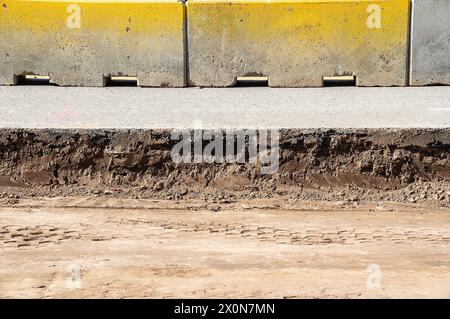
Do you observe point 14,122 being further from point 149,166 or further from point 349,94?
point 349,94

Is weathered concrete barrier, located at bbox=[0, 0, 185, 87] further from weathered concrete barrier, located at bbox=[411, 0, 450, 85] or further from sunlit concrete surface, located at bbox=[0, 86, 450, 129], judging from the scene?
weathered concrete barrier, located at bbox=[411, 0, 450, 85]

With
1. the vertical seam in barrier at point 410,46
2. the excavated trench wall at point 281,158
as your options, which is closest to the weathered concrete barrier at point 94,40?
the vertical seam in barrier at point 410,46

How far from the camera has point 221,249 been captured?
22.1 feet

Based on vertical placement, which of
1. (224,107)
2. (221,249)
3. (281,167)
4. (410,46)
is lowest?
(221,249)

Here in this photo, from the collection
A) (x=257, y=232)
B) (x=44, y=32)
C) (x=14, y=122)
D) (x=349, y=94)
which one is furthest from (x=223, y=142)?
(x=44, y=32)

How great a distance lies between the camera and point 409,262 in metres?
6.39

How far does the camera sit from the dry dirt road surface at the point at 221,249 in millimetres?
5875

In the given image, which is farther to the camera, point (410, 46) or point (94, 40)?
point (94, 40)

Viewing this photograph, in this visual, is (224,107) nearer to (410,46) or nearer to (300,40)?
(300,40)

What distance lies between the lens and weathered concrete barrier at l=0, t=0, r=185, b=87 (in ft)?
36.0

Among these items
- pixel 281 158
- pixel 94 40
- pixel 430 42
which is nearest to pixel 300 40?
pixel 430 42

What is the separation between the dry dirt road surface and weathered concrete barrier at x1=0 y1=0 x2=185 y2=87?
10.5 feet

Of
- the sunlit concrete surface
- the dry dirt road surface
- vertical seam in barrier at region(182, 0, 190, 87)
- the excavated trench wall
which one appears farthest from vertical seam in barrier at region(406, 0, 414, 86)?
the dry dirt road surface

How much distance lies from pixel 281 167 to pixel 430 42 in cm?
350
